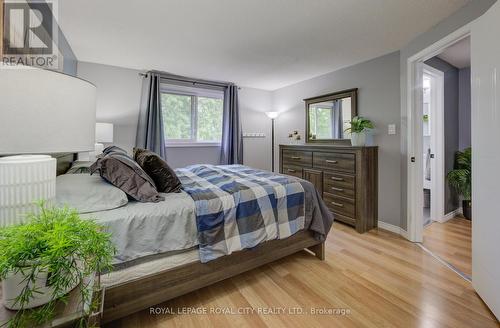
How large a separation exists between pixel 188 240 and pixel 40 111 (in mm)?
1033

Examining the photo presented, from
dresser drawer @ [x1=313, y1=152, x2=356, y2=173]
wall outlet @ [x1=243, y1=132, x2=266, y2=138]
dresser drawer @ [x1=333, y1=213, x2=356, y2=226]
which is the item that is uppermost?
wall outlet @ [x1=243, y1=132, x2=266, y2=138]

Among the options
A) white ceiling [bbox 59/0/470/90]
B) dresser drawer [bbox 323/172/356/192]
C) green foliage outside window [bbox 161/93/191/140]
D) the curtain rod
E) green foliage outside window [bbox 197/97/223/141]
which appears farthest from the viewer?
green foliage outside window [bbox 197/97/223/141]

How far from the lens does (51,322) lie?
2.05 ft

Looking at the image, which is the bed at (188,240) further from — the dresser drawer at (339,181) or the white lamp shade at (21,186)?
the dresser drawer at (339,181)

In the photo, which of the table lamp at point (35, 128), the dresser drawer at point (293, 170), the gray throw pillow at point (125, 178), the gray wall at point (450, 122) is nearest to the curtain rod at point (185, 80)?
the dresser drawer at point (293, 170)

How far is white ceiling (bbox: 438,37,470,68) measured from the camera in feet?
8.62

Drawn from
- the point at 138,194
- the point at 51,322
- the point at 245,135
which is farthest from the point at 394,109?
the point at 51,322

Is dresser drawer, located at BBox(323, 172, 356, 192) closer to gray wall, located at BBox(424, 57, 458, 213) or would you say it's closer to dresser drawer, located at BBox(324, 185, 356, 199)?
dresser drawer, located at BBox(324, 185, 356, 199)

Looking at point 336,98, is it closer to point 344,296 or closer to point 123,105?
point 344,296

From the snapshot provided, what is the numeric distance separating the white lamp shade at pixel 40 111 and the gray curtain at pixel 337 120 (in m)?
3.35

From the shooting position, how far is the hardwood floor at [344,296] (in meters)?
1.44

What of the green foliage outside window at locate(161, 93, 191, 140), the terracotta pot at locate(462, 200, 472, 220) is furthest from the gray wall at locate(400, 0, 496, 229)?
the green foliage outside window at locate(161, 93, 191, 140)

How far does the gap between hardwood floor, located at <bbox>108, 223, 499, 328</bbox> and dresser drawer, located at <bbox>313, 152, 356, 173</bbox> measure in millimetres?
1082

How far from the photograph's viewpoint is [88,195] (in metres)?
1.31
